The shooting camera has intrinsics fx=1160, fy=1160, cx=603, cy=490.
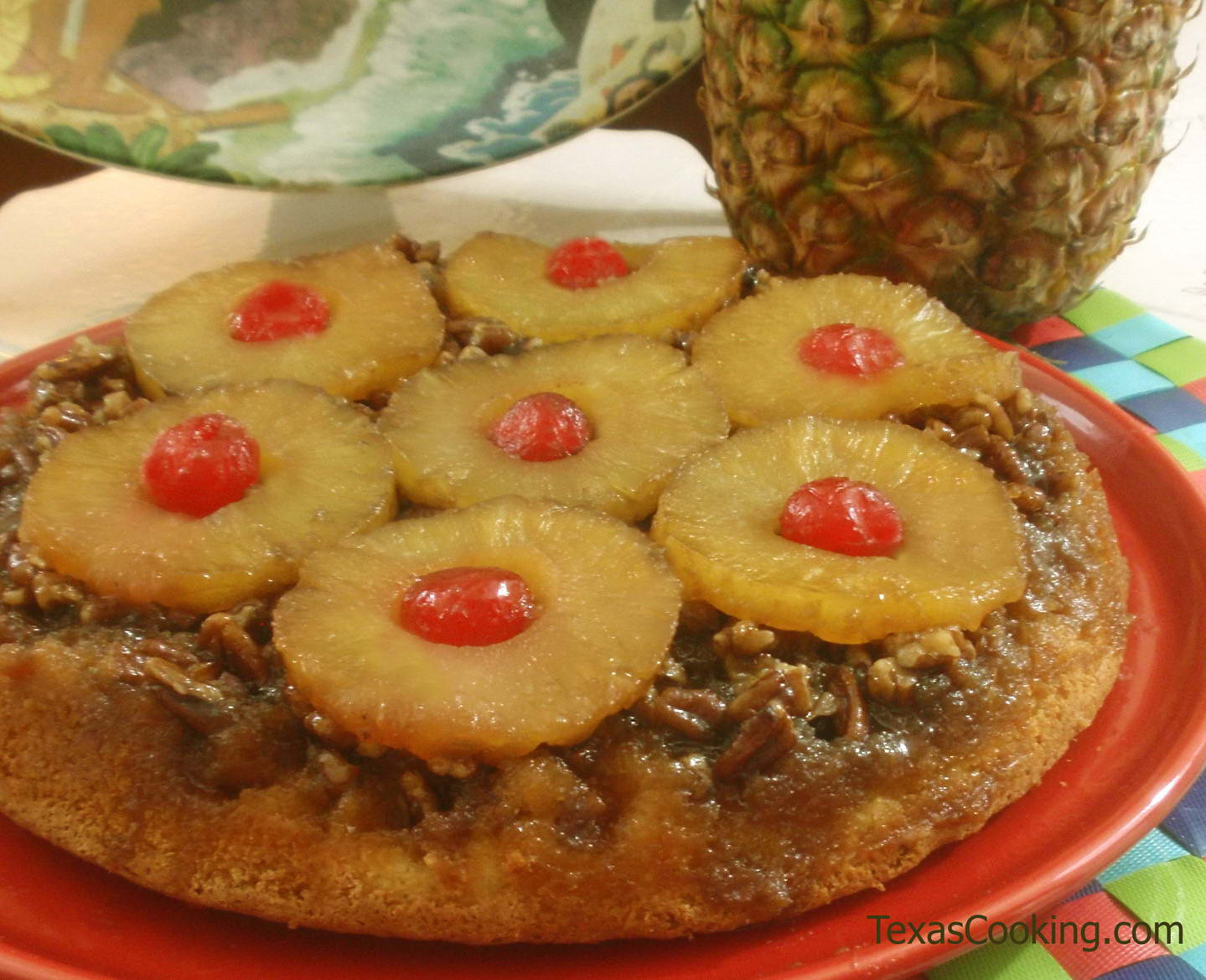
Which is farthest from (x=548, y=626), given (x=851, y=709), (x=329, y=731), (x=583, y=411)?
(x=583, y=411)

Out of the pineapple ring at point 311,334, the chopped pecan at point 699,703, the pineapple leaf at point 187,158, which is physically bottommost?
the pineapple leaf at point 187,158

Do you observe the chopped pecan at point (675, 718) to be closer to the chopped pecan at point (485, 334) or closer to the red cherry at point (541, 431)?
the red cherry at point (541, 431)

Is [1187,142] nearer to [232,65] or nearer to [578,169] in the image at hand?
[578,169]

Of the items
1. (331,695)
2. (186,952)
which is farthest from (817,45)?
(186,952)

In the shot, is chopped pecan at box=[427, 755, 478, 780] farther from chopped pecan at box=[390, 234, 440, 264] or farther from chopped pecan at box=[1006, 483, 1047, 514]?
chopped pecan at box=[390, 234, 440, 264]

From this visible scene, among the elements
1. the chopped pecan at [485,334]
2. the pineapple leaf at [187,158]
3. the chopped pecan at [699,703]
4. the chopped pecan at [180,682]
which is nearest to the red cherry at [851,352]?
the chopped pecan at [485,334]

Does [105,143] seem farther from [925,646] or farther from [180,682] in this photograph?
[925,646]
